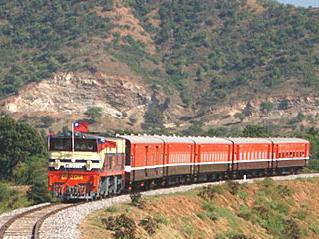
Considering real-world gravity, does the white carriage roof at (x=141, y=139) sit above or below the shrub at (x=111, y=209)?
above

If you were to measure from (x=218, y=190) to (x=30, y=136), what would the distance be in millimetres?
54574

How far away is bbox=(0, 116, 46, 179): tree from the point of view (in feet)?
327

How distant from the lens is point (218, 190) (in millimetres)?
52719

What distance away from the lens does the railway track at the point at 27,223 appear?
95.5 feet

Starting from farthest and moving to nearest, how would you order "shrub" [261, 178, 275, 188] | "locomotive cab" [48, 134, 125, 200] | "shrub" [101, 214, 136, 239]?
"shrub" [261, 178, 275, 188]
"locomotive cab" [48, 134, 125, 200]
"shrub" [101, 214, 136, 239]

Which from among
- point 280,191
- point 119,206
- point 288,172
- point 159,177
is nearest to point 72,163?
point 119,206

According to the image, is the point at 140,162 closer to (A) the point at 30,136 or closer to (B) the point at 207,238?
(B) the point at 207,238

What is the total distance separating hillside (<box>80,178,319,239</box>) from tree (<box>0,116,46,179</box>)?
128 ft

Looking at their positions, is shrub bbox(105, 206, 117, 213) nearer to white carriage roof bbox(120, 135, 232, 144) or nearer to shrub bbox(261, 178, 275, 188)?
white carriage roof bbox(120, 135, 232, 144)

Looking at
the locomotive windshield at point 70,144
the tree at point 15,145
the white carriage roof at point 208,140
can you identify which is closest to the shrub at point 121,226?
the locomotive windshield at point 70,144

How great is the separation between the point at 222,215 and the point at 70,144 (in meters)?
10.5

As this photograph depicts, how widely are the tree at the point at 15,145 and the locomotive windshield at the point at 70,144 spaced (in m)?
56.0

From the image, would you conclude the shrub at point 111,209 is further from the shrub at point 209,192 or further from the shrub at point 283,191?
the shrub at point 283,191

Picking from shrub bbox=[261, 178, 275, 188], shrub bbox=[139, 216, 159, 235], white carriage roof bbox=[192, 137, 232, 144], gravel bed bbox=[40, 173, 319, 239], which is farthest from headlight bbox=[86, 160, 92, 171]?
shrub bbox=[261, 178, 275, 188]
